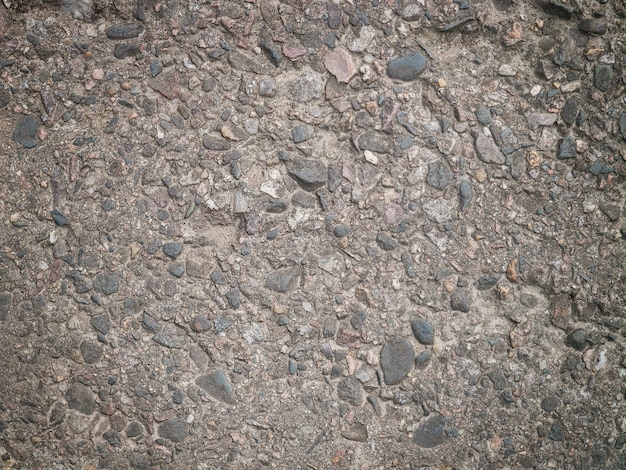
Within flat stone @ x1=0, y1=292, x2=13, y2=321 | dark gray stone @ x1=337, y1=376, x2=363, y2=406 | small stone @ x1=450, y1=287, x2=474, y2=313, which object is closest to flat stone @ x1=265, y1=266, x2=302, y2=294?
dark gray stone @ x1=337, y1=376, x2=363, y2=406

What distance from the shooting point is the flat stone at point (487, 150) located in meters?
2.22

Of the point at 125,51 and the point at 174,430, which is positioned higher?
the point at 125,51

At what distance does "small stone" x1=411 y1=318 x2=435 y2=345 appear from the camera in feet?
7.23

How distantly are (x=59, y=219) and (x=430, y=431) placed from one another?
3.81 ft

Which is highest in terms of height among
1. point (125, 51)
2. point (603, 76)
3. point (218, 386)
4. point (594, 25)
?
point (594, 25)

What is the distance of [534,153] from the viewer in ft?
7.32

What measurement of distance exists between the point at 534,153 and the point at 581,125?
0.49ft

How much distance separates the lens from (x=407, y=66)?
7.25 ft

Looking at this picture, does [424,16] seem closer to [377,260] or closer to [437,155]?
[437,155]

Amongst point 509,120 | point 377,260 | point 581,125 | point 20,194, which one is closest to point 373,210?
point 377,260

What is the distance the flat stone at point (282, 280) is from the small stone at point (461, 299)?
432mm

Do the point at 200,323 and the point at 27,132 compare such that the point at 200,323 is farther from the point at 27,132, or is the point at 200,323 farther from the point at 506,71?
the point at 506,71

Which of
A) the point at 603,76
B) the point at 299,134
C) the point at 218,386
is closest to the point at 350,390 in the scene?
the point at 218,386

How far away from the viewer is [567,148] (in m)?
2.22
